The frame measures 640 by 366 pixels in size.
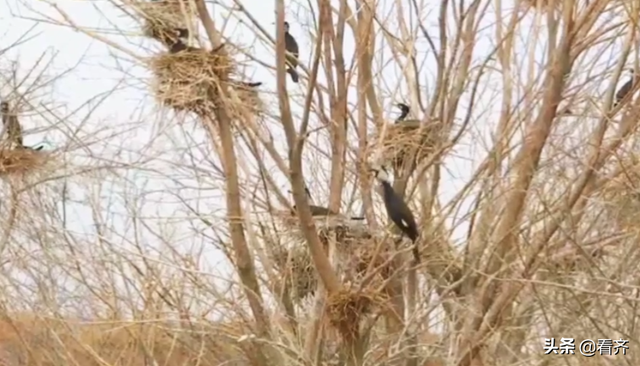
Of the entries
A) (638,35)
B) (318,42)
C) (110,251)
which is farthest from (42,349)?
(638,35)

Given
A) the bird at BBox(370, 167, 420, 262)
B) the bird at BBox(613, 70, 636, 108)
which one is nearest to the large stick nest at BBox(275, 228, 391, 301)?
the bird at BBox(370, 167, 420, 262)

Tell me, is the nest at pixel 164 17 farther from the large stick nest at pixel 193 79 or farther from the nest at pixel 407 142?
the nest at pixel 407 142

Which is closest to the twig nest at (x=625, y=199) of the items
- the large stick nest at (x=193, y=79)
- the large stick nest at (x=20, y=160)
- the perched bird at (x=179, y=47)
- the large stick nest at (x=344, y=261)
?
the large stick nest at (x=344, y=261)

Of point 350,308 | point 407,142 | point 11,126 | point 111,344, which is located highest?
point 11,126

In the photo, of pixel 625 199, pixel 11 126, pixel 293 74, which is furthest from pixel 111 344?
pixel 625 199

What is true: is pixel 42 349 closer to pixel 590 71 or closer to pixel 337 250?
pixel 337 250

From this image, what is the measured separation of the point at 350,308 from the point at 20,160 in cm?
239

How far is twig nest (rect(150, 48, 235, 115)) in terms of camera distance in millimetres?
4051

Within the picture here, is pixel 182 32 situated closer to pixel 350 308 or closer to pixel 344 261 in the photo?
pixel 344 261

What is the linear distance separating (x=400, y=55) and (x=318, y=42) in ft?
9.21

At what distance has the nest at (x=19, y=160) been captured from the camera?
215 inches

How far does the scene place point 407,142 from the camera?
4383 millimetres

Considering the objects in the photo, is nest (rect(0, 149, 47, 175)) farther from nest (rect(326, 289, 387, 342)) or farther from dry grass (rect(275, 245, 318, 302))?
nest (rect(326, 289, 387, 342))

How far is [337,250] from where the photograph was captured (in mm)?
4340
